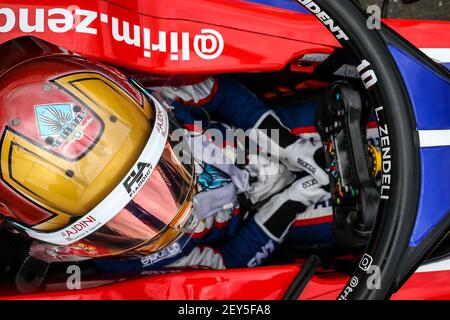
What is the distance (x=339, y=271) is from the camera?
3.39 feet

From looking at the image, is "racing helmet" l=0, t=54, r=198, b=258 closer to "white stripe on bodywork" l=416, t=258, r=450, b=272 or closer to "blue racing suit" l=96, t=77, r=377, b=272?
"blue racing suit" l=96, t=77, r=377, b=272

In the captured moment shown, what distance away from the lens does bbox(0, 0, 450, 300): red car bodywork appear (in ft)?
2.99

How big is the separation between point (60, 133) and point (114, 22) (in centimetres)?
30

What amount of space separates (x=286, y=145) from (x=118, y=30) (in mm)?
460

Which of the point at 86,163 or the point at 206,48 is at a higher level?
the point at 206,48

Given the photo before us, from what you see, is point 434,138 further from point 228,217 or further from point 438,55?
point 228,217

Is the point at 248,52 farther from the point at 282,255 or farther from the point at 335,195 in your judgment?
the point at 282,255

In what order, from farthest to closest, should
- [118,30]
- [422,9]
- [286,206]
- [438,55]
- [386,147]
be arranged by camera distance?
[422,9] < [286,206] < [438,55] < [118,30] < [386,147]

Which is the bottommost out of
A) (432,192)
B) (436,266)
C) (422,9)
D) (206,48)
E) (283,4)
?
(436,266)

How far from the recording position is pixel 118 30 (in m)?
0.93

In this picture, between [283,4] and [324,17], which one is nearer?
[324,17]

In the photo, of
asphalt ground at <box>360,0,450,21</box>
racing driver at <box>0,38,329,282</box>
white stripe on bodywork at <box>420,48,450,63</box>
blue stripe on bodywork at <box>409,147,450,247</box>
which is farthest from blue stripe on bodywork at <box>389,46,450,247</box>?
asphalt ground at <box>360,0,450,21</box>

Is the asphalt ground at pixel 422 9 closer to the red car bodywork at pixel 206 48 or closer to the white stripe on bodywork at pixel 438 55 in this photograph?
the white stripe on bodywork at pixel 438 55

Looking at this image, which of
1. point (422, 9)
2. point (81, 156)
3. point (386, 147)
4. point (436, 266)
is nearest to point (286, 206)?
point (436, 266)
